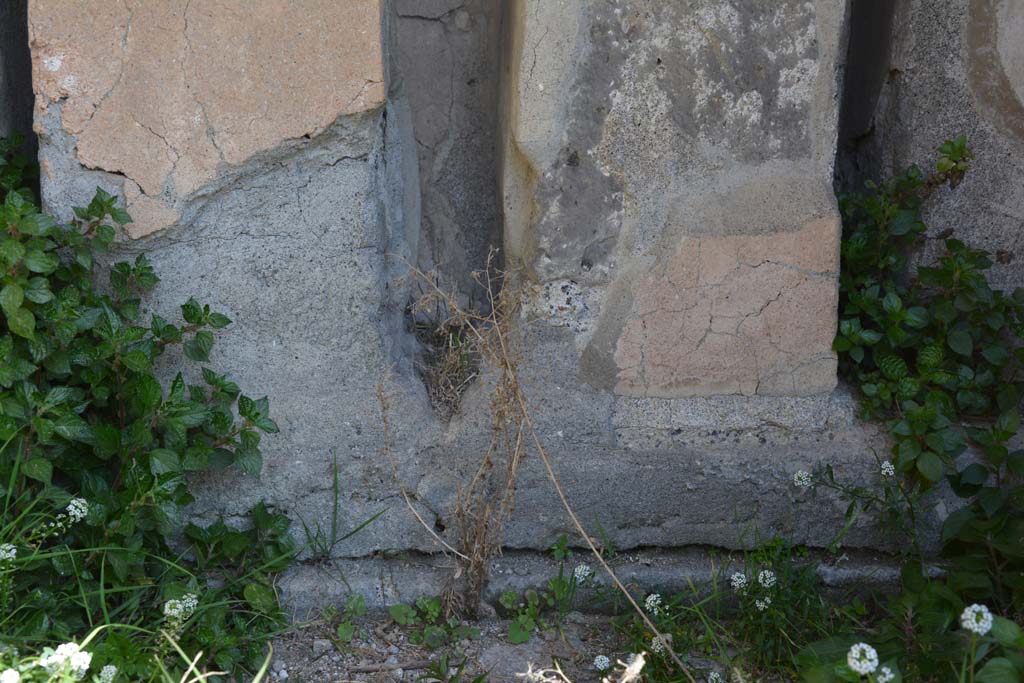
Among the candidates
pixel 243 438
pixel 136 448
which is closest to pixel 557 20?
pixel 243 438

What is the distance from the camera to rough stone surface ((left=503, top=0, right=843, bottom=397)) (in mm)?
2020

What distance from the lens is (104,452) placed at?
6.35 feet

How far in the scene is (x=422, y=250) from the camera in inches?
93.4

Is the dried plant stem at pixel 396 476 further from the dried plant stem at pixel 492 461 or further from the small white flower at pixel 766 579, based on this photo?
the small white flower at pixel 766 579

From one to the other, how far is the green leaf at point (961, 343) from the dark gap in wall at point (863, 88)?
43cm

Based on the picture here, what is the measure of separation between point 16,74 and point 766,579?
185 centimetres

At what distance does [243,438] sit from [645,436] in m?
0.80

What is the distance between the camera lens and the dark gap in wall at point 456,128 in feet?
7.66

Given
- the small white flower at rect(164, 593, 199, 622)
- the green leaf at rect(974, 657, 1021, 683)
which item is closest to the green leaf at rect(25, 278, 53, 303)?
the small white flower at rect(164, 593, 199, 622)

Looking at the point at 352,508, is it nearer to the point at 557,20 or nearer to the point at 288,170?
the point at 288,170

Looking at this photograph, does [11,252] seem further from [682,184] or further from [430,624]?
[682,184]

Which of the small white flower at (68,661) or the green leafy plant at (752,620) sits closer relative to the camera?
the small white flower at (68,661)

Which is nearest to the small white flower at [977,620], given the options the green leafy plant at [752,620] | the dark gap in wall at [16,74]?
the green leafy plant at [752,620]

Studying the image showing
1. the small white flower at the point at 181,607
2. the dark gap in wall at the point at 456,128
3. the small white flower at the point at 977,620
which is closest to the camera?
the small white flower at the point at 977,620
